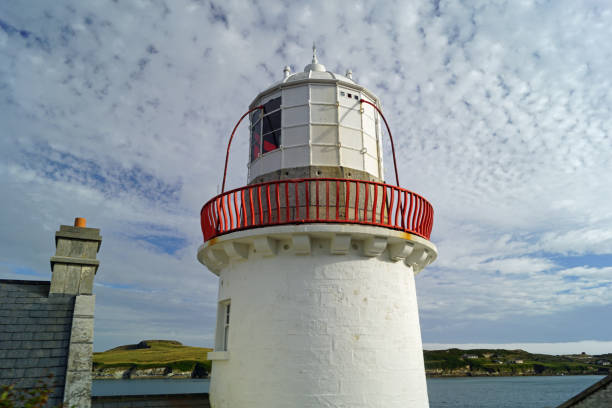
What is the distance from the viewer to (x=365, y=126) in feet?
26.5

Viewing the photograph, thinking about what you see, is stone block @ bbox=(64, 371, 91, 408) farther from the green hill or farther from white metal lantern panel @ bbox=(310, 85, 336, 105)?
the green hill

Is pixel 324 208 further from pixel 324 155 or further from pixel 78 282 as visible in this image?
pixel 78 282

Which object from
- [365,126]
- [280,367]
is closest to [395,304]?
[280,367]

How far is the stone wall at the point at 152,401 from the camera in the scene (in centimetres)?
685

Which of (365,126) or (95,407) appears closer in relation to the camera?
(95,407)

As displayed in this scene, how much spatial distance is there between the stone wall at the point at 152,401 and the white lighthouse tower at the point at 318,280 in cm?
56

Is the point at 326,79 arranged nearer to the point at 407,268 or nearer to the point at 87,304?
the point at 407,268

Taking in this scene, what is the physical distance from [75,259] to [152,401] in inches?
120

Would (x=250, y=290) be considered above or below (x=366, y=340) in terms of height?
above

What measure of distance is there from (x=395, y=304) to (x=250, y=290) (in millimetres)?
2545

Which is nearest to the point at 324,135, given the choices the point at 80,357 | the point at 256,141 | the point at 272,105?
the point at 272,105

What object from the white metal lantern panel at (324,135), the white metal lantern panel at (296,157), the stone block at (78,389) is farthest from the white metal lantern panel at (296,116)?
the stone block at (78,389)

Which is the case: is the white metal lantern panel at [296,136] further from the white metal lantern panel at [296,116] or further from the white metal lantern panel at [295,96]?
the white metal lantern panel at [295,96]

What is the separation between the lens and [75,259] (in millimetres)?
6234
